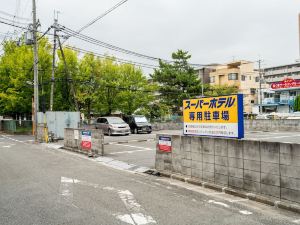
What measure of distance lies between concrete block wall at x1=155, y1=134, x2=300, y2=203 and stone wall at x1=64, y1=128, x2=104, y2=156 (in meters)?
5.27

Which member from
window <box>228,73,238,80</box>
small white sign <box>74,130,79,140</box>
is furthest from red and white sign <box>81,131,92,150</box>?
window <box>228,73,238,80</box>

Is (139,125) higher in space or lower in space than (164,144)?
lower

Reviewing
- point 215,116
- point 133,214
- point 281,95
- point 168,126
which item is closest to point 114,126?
point 168,126

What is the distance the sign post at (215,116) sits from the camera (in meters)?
7.24

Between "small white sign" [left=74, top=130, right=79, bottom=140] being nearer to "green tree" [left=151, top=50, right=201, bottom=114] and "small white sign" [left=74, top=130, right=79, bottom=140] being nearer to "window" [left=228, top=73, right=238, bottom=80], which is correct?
"green tree" [left=151, top=50, right=201, bottom=114]

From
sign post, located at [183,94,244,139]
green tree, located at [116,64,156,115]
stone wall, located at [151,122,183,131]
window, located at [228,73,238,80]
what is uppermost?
window, located at [228,73,238,80]

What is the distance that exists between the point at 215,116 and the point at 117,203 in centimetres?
345

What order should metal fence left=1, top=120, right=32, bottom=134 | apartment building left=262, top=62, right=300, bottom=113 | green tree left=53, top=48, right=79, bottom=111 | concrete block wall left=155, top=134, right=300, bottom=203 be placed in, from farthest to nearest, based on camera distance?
1. apartment building left=262, top=62, right=300, bottom=113
2. green tree left=53, top=48, right=79, bottom=111
3. metal fence left=1, top=120, right=32, bottom=134
4. concrete block wall left=155, top=134, right=300, bottom=203

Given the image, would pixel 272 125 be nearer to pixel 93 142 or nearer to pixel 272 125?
pixel 272 125

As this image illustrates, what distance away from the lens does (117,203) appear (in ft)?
20.0

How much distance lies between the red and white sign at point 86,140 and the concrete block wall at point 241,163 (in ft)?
20.3

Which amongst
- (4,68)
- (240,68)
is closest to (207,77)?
(240,68)

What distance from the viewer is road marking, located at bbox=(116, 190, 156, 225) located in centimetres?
501

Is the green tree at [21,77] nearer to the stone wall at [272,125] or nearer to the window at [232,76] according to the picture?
→ the stone wall at [272,125]
